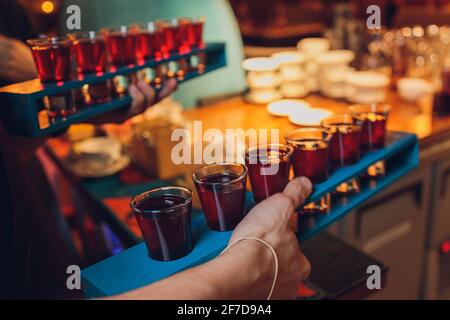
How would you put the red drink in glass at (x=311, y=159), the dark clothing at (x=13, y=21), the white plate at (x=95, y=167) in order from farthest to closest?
the white plate at (x=95, y=167)
the dark clothing at (x=13, y=21)
the red drink in glass at (x=311, y=159)

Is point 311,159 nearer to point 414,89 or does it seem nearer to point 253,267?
point 253,267

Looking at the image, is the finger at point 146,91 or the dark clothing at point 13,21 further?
the dark clothing at point 13,21

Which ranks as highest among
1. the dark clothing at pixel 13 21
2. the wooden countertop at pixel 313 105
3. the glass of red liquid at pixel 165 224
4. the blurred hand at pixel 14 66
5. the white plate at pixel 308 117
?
the dark clothing at pixel 13 21

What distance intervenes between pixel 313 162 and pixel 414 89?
1727 millimetres

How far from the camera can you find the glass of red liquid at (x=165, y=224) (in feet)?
3.16

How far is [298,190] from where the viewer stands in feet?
3.63

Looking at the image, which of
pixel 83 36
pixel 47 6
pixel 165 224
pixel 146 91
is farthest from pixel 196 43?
pixel 47 6

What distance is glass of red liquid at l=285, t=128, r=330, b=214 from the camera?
3.96ft

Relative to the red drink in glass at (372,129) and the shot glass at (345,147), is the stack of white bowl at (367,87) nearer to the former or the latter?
the red drink in glass at (372,129)

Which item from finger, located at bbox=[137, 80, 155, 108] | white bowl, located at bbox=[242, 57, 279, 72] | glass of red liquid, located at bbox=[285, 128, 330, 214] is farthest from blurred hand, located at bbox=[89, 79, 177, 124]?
white bowl, located at bbox=[242, 57, 279, 72]

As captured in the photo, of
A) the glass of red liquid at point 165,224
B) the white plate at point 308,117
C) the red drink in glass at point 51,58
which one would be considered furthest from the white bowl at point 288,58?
the glass of red liquid at point 165,224

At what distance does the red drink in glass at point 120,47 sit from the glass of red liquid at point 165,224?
0.63m

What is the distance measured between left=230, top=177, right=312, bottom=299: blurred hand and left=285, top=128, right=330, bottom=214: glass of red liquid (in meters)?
0.17
